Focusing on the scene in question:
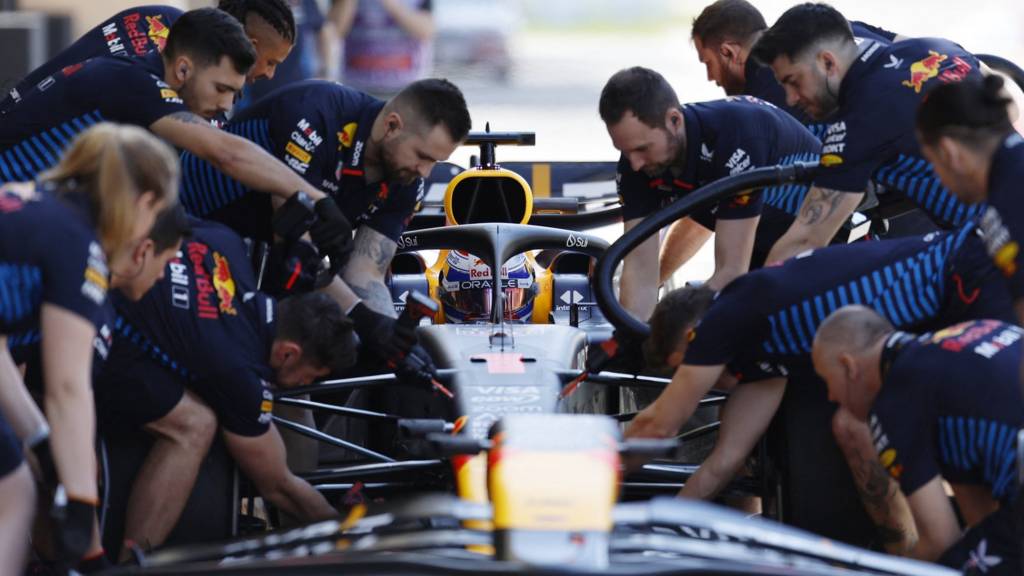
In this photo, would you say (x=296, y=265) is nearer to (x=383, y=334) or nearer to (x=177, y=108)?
(x=383, y=334)

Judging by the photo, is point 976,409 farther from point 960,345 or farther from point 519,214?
point 519,214

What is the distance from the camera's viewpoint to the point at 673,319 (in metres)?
4.54

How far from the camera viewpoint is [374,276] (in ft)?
18.5

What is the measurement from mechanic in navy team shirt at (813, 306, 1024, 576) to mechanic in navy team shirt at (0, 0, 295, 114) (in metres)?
2.76

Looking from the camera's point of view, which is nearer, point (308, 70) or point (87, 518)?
point (87, 518)

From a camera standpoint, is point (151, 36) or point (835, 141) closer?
point (835, 141)

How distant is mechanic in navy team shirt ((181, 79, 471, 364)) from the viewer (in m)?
5.14

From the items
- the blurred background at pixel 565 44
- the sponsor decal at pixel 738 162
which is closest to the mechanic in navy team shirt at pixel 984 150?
the sponsor decal at pixel 738 162

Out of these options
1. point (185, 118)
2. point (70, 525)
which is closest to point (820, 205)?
point (185, 118)

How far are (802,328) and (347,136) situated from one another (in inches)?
69.6

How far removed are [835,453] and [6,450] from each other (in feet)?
7.23

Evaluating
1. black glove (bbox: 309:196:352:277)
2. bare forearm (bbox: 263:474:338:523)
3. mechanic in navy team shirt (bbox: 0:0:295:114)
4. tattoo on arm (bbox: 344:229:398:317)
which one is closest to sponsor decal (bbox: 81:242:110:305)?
bare forearm (bbox: 263:474:338:523)

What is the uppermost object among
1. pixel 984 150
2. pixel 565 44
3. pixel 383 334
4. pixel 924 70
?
pixel 565 44

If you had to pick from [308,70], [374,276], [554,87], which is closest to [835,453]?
[374,276]
